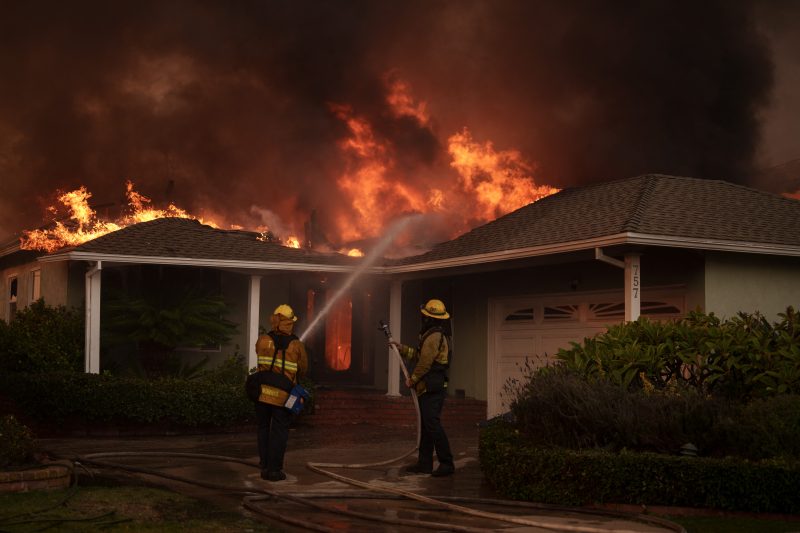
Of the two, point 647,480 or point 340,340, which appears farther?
point 340,340

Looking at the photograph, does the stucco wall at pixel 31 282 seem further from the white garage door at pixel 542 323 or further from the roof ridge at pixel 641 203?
the roof ridge at pixel 641 203

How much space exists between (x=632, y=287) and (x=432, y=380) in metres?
4.55

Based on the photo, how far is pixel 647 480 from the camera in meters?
8.59

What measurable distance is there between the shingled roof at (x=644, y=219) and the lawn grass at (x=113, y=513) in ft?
23.7

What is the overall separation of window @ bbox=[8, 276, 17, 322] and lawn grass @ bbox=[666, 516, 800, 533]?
1757 centimetres

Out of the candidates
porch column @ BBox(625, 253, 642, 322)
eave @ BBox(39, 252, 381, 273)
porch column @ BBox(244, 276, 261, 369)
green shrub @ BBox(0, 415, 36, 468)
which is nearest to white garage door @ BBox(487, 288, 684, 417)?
porch column @ BBox(625, 253, 642, 322)

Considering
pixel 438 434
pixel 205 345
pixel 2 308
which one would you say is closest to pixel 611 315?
pixel 438 434

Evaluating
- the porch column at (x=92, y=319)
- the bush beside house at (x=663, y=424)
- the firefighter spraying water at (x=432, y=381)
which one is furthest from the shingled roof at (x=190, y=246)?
the bush beside house at (x=663, y=424)

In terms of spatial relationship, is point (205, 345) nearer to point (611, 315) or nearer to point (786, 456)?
point (611, 315)

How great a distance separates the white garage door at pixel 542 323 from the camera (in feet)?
50.5

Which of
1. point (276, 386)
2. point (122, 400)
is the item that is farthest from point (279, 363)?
point (122, 400)

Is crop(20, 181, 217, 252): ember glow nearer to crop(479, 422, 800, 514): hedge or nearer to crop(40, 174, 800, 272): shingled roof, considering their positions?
crop(40, 174, 800, 272): shingled roof

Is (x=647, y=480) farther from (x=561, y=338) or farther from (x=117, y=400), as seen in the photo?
(x=117, y=400)

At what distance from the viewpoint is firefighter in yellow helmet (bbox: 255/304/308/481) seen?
33.3 ft
